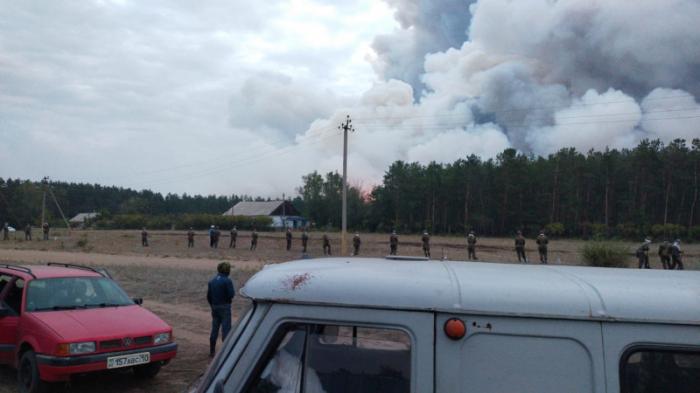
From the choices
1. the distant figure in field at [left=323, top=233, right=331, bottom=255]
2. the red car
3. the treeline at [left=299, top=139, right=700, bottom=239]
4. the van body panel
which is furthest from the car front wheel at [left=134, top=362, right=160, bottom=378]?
the treeline at [left=299, top=139, right=700, bottom=239]

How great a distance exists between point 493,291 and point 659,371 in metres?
0.64

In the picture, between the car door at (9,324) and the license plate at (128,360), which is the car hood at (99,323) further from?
the car door at (9,324)

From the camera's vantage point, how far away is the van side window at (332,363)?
2.22m

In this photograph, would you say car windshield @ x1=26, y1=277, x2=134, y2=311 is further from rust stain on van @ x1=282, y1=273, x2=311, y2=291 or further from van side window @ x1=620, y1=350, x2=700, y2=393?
van side window @ x1=620, y1=350, x2=700, y2=393

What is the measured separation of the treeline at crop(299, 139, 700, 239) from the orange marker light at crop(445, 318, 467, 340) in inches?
2252

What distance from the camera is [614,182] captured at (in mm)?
58750

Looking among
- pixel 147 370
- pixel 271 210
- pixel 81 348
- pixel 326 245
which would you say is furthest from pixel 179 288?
pixel 271 210

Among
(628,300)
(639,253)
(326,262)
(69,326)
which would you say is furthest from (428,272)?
(639,253)

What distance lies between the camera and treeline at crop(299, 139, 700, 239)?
56.2 meters

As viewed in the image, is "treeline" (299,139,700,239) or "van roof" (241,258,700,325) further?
"treeline" (299,139,700,239)

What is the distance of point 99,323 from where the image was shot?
263 inches

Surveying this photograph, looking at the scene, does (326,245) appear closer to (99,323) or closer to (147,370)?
(147,370)

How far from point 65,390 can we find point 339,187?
77.4 metres

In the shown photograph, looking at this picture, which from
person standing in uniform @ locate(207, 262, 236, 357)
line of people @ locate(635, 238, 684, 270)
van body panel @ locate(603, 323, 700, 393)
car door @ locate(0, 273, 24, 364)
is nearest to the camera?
van body panel @ locate(603, 323, 700, 393)
